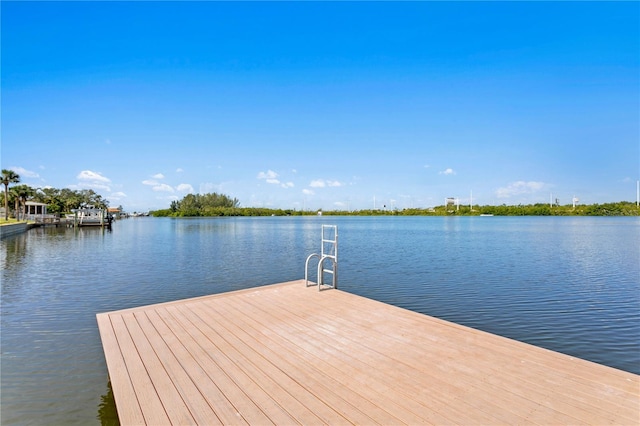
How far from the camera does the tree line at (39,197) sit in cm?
5087

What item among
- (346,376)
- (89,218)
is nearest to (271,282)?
(346,376)

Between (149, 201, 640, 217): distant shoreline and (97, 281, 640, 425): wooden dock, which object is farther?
(149, 201, 640, 217): distant shoreline

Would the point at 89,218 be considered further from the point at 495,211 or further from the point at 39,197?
the point at 495,211

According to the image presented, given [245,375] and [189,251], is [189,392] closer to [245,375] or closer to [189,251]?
[245,375]

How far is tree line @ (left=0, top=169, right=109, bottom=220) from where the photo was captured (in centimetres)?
5087

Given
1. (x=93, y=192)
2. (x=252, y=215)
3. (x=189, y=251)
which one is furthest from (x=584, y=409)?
(x=252, y=215)

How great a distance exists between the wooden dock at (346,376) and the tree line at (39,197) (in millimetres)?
58616

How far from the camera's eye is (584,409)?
306 cm

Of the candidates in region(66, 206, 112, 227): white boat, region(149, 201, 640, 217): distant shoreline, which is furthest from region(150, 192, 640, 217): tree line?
region(66, 206, 112, 227): white boat

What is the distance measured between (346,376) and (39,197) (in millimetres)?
99922

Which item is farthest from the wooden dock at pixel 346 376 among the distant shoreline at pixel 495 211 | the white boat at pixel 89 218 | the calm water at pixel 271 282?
the distant shoreline at pixel 495 211

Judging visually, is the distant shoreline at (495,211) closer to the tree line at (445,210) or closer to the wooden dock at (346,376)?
the tree line at (445,210)

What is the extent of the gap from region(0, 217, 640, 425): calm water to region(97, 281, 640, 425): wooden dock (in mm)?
1157

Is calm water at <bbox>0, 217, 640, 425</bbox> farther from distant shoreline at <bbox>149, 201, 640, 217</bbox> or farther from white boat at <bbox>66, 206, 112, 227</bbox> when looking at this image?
distant shoreline at <bbox>149, 201, 640, 217</bbox>
